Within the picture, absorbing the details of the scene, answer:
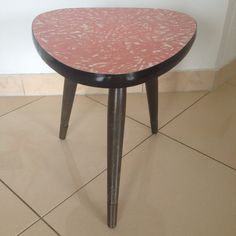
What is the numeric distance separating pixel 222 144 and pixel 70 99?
42cm

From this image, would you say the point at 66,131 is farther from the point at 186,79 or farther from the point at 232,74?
the point at 232,74

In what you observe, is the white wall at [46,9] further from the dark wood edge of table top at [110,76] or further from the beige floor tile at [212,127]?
the dark wood edge of table top at [110,76]

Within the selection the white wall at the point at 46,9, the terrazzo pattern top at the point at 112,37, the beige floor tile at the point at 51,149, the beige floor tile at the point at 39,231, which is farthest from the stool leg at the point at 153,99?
the beige floor tile at the point at 39,231

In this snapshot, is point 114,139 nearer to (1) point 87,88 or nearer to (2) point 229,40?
(1) point 87,88

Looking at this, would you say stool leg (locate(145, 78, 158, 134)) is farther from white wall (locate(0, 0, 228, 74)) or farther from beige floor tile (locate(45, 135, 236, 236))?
white wall (locate(0, 0, 228, 74))

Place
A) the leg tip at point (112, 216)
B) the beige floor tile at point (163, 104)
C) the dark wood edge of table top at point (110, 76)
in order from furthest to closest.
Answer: the beige floor tile at point (163, 104)
the leg tip at point (112, 216)
the dark wood edge of table top at point (110, 76)

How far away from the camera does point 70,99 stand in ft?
2.54

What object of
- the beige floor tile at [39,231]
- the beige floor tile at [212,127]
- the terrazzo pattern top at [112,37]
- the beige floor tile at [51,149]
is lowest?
the beige floor tile at [51,149]

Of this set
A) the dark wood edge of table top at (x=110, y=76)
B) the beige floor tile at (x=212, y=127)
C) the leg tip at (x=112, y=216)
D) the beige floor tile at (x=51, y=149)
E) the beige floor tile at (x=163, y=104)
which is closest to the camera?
the dark wood edge of table top at (x=110, y=76)

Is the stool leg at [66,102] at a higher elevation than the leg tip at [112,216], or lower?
higher

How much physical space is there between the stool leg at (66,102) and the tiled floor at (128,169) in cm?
4

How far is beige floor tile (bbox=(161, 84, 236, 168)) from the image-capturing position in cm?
84

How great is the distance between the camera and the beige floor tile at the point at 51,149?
736 mm

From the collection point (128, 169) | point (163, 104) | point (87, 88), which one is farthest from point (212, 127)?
point (87, 88)
